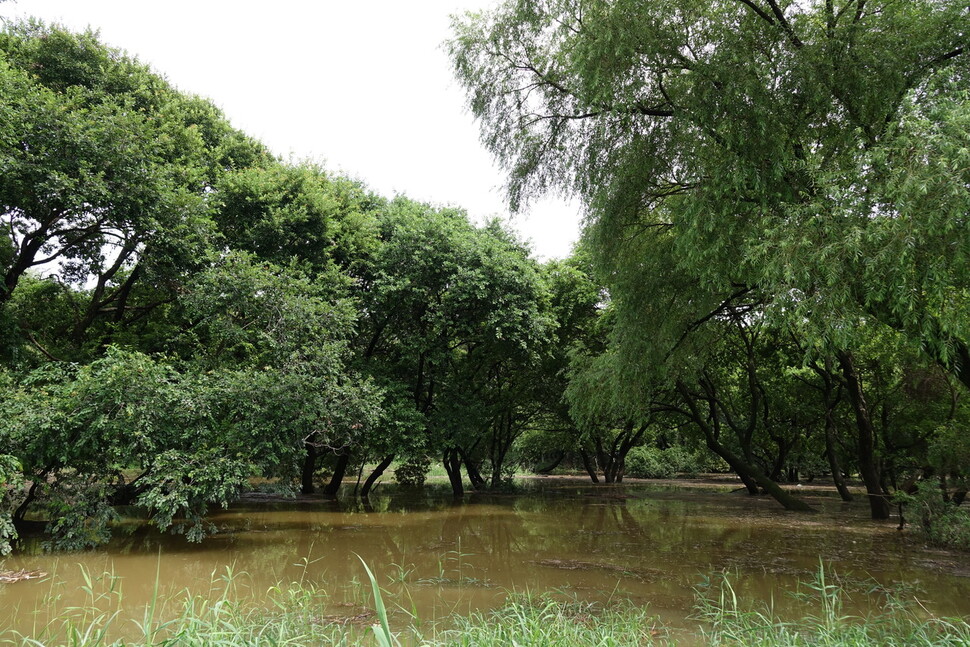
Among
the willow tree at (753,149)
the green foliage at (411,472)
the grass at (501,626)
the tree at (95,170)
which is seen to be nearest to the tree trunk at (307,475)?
the green foliage at (411,472)

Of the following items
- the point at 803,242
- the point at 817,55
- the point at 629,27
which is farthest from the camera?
the point at 629,27

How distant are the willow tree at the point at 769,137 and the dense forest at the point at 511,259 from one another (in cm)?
4

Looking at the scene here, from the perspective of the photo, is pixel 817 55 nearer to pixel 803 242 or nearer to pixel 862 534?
pixel 803 242

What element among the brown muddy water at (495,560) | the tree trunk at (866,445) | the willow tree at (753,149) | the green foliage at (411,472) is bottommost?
the brown muddy water at (495,560)

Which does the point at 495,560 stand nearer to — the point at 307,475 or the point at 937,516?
the point at 937,516

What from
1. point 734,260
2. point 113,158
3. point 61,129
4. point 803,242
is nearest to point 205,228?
A: point 113,158

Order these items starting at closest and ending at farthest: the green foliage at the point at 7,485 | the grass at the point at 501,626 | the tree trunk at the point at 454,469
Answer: the grass at the point at 501,626, the green foliage at the point at 7,485, the tree trunk at the point at 454,469

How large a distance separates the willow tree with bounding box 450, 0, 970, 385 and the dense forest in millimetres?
37

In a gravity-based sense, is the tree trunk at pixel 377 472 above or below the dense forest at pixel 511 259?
below

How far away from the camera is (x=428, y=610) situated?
5.50 meters

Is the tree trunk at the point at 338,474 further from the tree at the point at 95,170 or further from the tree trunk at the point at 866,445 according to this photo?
the tree trunk at the point at 866,445

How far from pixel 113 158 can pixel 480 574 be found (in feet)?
34.0

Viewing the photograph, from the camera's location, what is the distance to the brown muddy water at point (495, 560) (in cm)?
606

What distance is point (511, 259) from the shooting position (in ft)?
53.4
